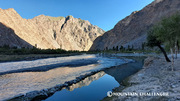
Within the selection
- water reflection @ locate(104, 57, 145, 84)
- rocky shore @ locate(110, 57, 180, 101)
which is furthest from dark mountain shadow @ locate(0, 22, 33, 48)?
rocky shore @ locate(110, 57, 180, 101)

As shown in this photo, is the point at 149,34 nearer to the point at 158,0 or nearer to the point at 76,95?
the point at 76,95

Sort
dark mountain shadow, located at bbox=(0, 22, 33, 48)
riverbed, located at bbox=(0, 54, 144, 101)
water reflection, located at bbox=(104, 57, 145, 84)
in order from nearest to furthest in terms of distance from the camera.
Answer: riverbed, located at bbox=(0, 54, 144, 101)
water reflection, located at bbox=(104, 57, 145, 84)
dark mountain shadow, located at bbox=(0, 22, 33, 48)

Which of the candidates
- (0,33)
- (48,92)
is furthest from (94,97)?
(0,33)

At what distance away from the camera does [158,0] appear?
192 m

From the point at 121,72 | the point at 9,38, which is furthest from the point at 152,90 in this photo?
the point at 9,38

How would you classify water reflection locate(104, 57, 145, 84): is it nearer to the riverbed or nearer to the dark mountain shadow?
the riverbed

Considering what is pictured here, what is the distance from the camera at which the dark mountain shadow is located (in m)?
135

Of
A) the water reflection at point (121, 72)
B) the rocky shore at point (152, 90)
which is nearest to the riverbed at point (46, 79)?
the water reflection at point (121, 72)

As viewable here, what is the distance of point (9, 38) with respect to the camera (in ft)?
464

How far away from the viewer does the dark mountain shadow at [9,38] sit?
442ft

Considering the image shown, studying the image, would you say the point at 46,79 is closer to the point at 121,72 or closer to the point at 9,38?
the point at 121,72

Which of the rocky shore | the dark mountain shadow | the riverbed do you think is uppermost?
the dark mountain shadow

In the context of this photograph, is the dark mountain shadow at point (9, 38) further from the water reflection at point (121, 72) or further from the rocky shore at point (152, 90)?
the rocky shore at point (152, 90)

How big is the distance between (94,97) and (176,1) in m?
215
